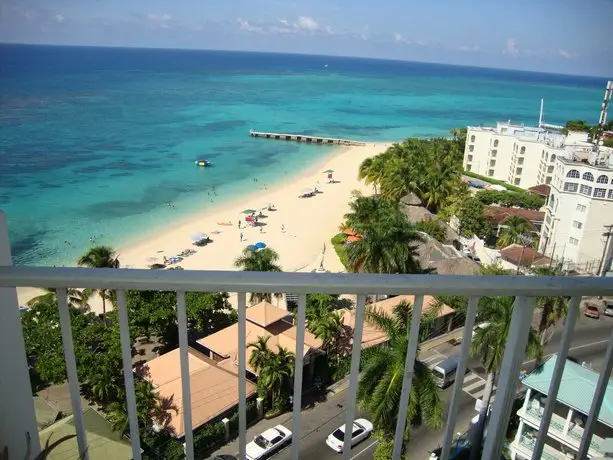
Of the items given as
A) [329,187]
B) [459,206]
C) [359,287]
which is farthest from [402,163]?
[359,287]

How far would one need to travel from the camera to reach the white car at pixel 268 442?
831 centimetres

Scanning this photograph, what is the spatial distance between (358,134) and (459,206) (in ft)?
118

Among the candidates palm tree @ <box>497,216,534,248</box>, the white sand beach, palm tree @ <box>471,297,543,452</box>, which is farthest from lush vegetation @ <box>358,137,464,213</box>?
palm tree @ <box>471,297,543,452</box>

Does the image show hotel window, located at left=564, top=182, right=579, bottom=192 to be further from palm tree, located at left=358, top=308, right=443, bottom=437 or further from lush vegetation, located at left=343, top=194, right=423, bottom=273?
palm tree, located at left=358, top=308, right=443, bottom=437

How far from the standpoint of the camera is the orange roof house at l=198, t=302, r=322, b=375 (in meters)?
11.3

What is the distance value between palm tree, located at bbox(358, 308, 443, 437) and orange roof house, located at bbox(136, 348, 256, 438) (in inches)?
87.1

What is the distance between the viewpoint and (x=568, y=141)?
32.6 meters

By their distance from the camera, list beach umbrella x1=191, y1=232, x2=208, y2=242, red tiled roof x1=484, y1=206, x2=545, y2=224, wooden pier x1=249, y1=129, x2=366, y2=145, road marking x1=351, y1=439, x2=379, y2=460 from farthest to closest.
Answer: wooden pier x1=249, y1=129, x2=366, y2=145 → red tiled roof x1=484, y1=206, x2=545, y2=224 → beach umbrella x1=191, y1=232, x2=208, y2=242 → road marking x1=351, y1=439, x2=379, y2=460

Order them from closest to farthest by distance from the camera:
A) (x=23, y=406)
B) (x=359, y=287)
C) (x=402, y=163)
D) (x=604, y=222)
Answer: (x=359, y=287) → (x=23, y=406) → (x=604, y=222) → (x=402, y=163)

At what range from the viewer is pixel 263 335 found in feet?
37.6

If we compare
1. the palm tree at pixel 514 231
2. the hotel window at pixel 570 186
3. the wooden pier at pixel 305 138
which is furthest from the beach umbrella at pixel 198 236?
the wooden pier at pixel 305 138

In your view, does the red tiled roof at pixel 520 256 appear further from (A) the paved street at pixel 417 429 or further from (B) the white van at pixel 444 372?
(B) the white van at pixel 444 372

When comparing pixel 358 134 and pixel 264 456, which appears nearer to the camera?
pixel 264 456

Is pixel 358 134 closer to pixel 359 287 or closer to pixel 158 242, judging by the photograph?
pixel 158 242
